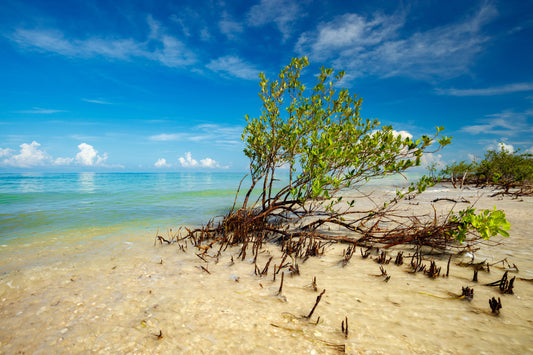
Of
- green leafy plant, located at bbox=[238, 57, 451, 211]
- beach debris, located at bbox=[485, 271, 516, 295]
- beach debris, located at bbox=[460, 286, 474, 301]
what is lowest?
beach debris, located at bbox=[460, 286, 474, 301]

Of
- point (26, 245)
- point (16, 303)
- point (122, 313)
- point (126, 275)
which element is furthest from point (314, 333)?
point (26, 245)

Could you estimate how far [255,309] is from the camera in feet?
7.39

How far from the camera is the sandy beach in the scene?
1.76 metres

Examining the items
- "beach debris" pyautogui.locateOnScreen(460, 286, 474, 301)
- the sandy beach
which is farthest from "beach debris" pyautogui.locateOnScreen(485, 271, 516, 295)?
"beach debris" pyautogui.locateOnScreen(460, 286, 474, 301)

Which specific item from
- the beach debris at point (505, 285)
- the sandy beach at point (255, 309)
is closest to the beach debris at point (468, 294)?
the sandy beach at point (255, 309)

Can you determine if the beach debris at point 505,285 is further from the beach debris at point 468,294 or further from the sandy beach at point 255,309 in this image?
the beach debris at point 468,294

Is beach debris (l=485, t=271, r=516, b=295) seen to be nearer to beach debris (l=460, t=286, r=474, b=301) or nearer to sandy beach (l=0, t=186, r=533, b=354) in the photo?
sandy beach (l=0, t=186, r=533, b=354)

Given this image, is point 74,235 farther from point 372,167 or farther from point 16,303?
point 372,167

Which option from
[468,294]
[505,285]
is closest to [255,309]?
[468,294]

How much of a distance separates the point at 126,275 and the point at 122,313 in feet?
3.79

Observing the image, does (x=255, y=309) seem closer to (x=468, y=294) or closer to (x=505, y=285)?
(x=468, y=294)

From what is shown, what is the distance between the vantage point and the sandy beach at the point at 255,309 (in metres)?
1.76

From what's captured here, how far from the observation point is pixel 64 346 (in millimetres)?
1854

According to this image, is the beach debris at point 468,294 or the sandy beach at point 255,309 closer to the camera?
the sandy beach at point 255,309
